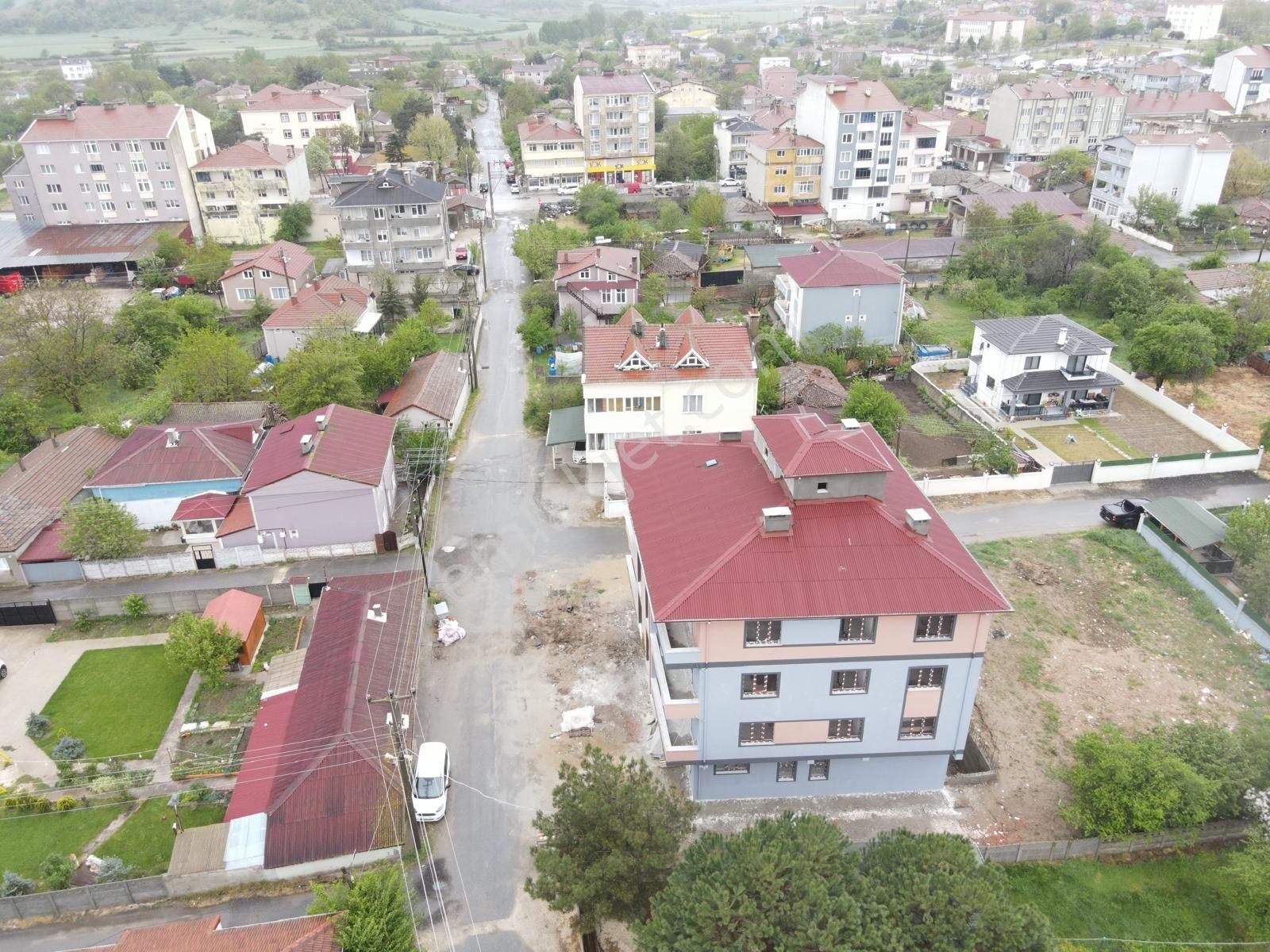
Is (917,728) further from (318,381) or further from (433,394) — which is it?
(318,381)

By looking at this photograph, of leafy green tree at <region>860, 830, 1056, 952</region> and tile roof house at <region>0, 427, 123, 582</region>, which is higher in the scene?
leafy green tree at <region>860, 830, 1056, 952</region>

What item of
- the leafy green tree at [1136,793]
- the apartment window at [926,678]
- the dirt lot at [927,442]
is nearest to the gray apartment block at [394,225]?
the dirt lot at [927,442]

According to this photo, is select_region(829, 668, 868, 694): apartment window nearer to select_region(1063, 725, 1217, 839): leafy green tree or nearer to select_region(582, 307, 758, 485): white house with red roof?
select_region(1063, 725, 1217, 839): leafy green tree

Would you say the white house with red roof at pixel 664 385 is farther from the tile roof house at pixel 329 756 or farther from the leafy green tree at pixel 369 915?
the leafy green tree at pixel 369 915

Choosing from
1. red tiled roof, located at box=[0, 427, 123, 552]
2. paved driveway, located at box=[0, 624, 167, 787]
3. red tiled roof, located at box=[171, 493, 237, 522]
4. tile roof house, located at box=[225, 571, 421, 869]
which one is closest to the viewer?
tile roof house, located at box=[225, 571, 421, 869]

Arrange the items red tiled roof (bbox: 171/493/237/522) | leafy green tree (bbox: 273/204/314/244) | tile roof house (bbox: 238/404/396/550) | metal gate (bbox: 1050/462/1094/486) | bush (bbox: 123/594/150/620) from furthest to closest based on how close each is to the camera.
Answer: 1. leafy green tree (bbox: 273/204/314/244)
2. metal gate (bbox: 1050/462/1094/486)
3. red tiled roof (bbox: 171/493/237/522)
4. tile roof house (bbox: 238/404/396/550)
5. bush (bbox: 123/594/150/620)

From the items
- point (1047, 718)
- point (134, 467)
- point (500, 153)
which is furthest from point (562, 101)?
point (1047, 718)

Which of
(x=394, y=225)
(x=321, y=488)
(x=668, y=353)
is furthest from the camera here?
(x=394, y=225)

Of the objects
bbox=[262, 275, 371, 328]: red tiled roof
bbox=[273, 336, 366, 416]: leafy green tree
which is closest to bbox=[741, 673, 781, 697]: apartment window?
bbox=[273, 336, 366, 416]: leafy green tree

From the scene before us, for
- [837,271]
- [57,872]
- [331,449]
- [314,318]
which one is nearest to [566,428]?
[331,449]
